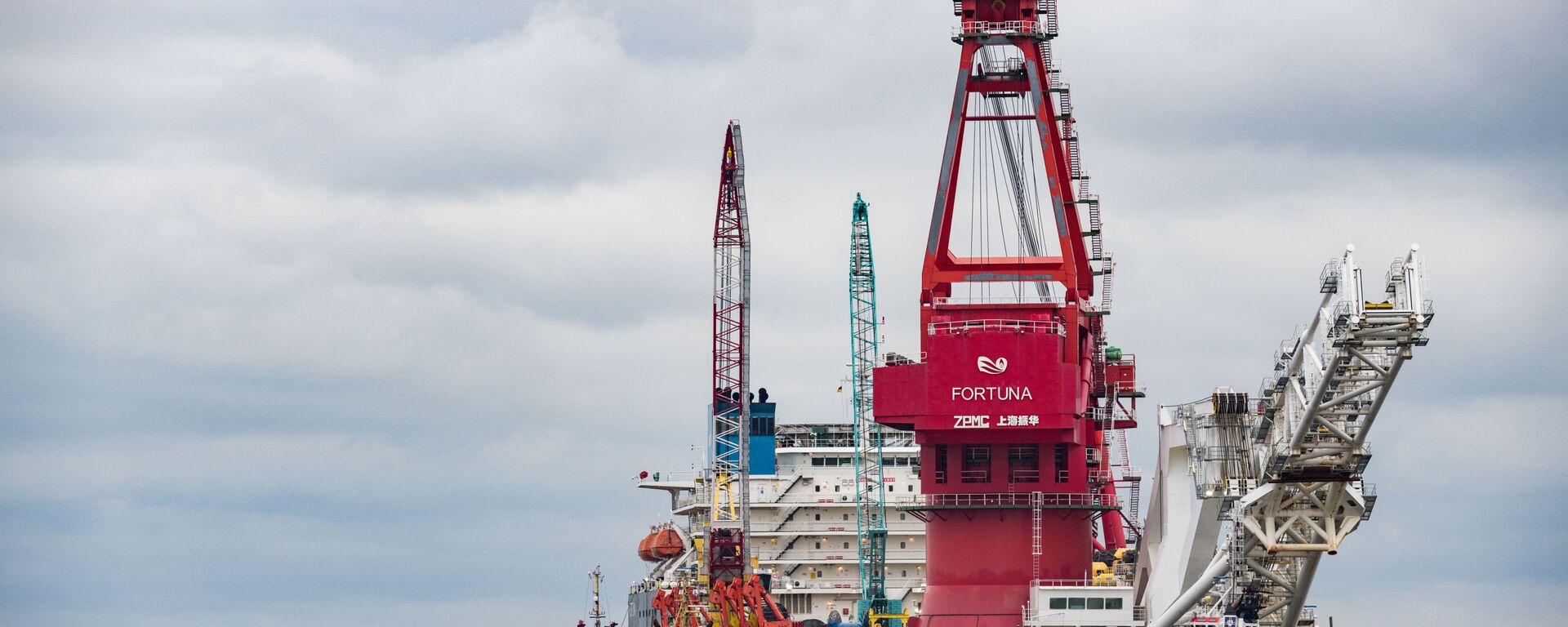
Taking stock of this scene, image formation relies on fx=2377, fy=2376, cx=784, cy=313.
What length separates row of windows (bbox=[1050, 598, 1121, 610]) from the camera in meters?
105

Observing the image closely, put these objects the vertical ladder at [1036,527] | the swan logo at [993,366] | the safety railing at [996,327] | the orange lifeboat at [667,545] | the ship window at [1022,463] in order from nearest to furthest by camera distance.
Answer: the swan logo at [993,366] < the safety railing at [996,327] < the vertical ladder at [1036,527] < the ship window at [1022,463] < the orange lifeboat at [667,545]

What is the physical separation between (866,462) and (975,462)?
56.2 feet

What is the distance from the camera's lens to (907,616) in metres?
123

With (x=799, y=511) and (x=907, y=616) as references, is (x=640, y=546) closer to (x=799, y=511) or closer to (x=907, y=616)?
(x=799, y=511)

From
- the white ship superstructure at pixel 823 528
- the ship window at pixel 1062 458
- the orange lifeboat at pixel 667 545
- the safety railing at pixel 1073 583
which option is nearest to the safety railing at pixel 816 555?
the white ship superstructure at pixel 823 528

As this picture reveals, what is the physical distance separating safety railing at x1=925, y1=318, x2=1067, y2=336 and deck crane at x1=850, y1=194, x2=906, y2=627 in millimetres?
15106

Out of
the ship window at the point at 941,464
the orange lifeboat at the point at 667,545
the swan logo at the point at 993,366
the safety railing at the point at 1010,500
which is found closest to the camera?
the swan logo at the point at 993,366

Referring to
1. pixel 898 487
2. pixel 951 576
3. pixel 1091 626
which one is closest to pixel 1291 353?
pixel 1091 626

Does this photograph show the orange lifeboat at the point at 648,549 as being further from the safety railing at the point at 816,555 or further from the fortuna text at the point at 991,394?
the fortuna text at the point at 991,394

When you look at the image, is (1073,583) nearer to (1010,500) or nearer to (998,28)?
(1010,500)

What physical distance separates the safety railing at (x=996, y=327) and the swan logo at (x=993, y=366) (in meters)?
1.64

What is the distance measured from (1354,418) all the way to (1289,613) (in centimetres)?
1159

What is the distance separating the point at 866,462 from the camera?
5157 inches

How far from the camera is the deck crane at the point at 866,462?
12406cm
